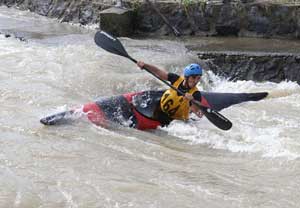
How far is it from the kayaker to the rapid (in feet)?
0.39

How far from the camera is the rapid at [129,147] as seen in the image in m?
4.49

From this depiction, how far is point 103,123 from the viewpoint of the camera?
6328 mm

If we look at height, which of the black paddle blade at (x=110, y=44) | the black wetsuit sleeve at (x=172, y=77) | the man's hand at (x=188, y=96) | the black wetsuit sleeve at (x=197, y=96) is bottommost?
the black wetsuit sleeve at (x=197, y=96)

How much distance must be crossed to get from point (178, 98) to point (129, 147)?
106 cm

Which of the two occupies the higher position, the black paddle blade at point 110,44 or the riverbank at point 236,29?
the black paddle blade at point 110,44

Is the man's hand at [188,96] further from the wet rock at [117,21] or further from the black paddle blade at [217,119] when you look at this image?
the wet rock at [117,21]

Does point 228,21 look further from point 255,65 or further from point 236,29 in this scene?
point 255,65

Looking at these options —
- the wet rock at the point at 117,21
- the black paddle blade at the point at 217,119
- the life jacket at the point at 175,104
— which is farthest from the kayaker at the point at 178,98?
the wet rock at the point at 117,21

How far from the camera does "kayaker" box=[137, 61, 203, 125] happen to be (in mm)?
6332

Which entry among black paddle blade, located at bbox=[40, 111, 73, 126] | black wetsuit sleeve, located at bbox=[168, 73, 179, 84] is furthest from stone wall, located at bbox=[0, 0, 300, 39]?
black paddle blade, located at bbox=[40, 111, 73, 126]

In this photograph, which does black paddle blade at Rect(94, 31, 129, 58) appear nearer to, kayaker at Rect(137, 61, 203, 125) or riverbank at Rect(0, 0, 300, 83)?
kayaker at Rect(137, 61, 203, 125)

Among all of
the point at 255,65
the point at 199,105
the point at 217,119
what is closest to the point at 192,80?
the point at 199,105

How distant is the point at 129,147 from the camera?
18.4 ft

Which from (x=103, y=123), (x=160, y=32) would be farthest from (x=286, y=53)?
(x=103, y=123)
